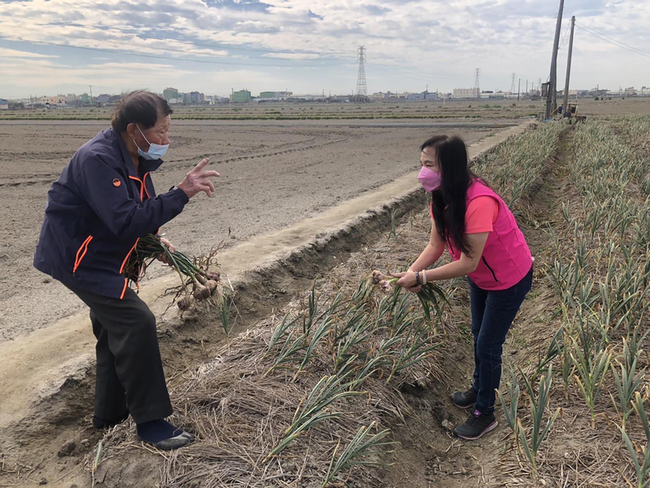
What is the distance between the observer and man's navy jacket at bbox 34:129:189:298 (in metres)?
1.97

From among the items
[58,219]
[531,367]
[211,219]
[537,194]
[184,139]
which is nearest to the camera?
[58,219]

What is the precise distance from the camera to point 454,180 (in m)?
2.21

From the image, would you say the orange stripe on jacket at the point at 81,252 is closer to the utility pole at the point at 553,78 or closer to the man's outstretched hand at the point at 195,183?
the man's outstretched hand at the point at 195,183

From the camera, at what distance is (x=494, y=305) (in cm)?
249

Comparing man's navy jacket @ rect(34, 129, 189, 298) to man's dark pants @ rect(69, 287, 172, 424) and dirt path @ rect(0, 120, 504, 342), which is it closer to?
man's dark pants @ rect(69, 287, 172, 424)

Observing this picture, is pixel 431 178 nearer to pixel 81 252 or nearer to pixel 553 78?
pixel 81 252

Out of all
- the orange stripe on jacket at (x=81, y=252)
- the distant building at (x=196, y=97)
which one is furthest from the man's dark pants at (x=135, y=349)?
the distant building at (x=196, y=97)

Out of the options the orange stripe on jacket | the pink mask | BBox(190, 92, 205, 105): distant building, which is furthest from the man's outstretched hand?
BBox(190, 92, 205, 105): distant building

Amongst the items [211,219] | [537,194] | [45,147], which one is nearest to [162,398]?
[211,219]

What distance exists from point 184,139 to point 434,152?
19.6 metres

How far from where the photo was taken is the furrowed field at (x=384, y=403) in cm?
209

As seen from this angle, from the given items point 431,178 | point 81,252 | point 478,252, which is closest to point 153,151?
point 81,252

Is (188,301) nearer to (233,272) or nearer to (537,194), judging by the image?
(233,272)

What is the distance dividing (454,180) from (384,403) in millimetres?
1254
